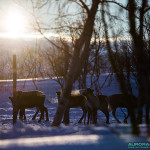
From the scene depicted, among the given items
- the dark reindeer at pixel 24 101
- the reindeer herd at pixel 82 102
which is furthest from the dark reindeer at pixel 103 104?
the dark reindeer at pixel 24 101

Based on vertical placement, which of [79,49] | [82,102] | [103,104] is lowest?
[103,104]

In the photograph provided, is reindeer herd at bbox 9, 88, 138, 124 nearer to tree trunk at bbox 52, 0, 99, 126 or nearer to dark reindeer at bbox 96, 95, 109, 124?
dark reindeer at bbox 96, 95, 109, 124

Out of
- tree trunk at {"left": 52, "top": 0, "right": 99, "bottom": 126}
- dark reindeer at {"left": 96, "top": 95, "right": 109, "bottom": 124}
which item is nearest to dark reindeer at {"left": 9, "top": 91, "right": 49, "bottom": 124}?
dark reindeer at {"left": 96, "top": 95, "right": 109, "bottom": 124}

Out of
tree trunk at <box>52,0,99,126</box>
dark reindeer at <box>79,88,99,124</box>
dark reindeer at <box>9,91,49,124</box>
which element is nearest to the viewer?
tree trunk at <box>52,0,99,126</box>

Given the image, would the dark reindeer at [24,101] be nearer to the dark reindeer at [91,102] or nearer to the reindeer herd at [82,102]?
the reindeer herd at [82,102]

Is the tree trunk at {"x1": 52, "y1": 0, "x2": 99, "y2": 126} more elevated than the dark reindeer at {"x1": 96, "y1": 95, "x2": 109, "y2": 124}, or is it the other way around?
the tree trunk at {"x1": 52, "y1": 0, "x2": 99, "y2": 126}

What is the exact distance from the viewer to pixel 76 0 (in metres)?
6.01

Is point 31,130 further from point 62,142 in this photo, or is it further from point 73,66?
point 62,142

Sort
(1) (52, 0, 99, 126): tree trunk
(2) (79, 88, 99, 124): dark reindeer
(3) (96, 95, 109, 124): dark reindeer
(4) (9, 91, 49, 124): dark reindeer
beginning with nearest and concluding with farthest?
(1) (52, 0, 99, 126): tree trunk < (2) (79, 88, 99, 124): dark reindeer < (4) (9, 91, 49, 124): dark reindeer < (3) (96, 95, 109, 124): dark reindeer

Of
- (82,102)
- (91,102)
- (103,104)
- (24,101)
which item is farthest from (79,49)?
(103,104)

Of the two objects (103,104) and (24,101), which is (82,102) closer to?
(103,104)

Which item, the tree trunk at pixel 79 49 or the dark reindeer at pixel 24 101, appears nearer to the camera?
the tree trunk at pixel 79 49

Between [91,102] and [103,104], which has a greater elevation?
[91,102]

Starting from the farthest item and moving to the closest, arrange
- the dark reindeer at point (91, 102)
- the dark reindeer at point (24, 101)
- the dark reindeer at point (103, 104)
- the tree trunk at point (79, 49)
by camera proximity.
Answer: the dark reindeer at point (103, 104), the dark reindeer at point (24, 101), the dark reindeer at point (91, 102), the tree trunk at point (79, 49)
